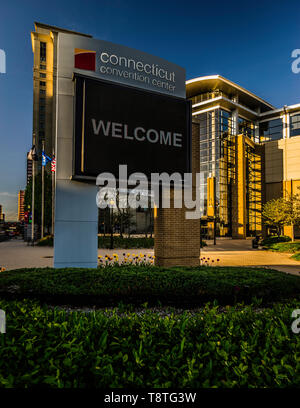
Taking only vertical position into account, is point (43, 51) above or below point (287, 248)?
above

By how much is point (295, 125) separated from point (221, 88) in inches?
678

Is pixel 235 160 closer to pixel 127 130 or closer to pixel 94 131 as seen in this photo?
pixel 127 130

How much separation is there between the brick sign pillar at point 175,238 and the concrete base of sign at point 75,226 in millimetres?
3073

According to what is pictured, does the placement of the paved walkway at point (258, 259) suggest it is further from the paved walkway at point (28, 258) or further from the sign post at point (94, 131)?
the sign post at point (94, 131)

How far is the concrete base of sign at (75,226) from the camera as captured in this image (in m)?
8.52

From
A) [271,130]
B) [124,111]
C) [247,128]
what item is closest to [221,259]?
[124,111]

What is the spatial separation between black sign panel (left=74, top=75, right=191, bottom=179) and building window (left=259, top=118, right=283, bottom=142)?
58976mm

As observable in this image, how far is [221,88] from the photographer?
193 ft

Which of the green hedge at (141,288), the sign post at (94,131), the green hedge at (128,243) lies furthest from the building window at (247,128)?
the green hedge at (141,288)

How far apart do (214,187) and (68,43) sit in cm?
5047

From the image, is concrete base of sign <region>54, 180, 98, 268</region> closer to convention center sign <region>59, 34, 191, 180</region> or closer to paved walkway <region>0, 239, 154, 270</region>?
convention center sign <region>59, 34, 191, 180</region>

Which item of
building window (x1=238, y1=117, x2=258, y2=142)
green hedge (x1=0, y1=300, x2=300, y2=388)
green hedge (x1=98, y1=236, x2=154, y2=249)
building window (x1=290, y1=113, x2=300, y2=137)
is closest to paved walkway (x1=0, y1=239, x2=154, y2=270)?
green hedge (x1=98, y1=236, x2=154, y2=249)
